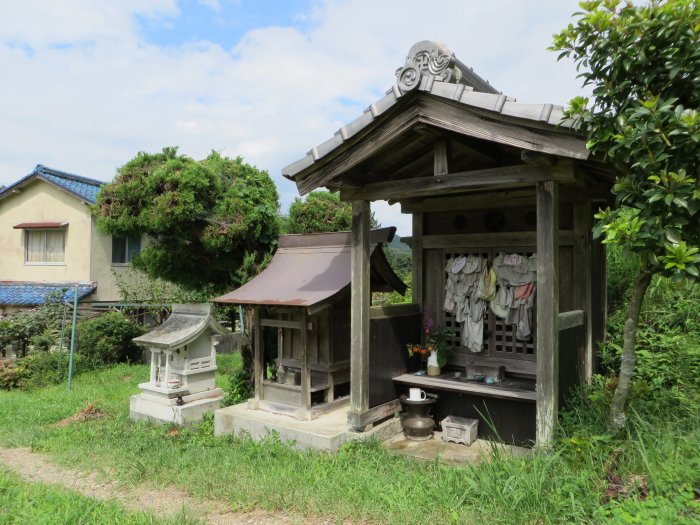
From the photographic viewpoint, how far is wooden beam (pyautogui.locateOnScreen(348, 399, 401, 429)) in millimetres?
6458

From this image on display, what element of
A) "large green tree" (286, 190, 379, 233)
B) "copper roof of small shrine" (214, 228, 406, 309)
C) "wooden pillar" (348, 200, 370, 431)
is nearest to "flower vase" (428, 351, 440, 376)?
"wooden pillar" (348, 200, 370, 431)

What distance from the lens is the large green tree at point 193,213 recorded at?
9.52 m

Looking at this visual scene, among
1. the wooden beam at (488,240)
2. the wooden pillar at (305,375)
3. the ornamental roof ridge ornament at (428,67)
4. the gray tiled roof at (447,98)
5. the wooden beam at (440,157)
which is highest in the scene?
the ornamental roof ridge ornament at (428,67)

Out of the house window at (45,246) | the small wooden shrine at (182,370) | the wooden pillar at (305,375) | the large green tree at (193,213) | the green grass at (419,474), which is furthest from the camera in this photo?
the house window at (45,246)

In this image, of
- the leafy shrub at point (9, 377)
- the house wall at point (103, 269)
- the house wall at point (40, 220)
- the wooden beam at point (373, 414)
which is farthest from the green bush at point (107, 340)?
the wooden beam at point (373, 414)

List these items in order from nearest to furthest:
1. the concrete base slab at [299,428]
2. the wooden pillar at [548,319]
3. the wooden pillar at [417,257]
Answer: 1. the wooden pillar at [548,319]
2. the concrete base slab at [299,428]
3. the wooden pillar at [417,257]

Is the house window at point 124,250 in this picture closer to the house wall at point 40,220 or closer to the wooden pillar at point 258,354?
the house wall at point 40,220

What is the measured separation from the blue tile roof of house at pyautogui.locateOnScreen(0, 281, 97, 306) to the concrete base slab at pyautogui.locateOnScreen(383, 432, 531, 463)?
14.1 m

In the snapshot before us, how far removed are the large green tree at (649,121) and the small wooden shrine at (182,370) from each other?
7361mm

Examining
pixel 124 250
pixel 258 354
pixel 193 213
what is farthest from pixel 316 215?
pixel 124 250

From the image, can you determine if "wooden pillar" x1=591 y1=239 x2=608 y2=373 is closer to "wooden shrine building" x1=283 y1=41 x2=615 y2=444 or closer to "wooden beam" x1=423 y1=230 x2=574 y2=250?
"wooden shrine building" x1=283 y1=41 x2=615 y2=444

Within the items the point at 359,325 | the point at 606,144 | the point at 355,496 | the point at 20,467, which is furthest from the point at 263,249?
the point at 606,144

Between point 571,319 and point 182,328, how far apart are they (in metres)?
6.90

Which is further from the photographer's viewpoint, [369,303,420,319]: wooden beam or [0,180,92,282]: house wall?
[0,180,92,282]: house wall
